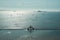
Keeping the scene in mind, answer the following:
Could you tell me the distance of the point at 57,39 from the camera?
8.82m

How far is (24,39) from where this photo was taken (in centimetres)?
870

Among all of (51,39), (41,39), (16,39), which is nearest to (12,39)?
(16,39)

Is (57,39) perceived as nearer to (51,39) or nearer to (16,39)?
(51,39)

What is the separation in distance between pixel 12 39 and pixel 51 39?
112 inches

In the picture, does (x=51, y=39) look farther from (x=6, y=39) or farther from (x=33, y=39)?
(x=6, y=39)

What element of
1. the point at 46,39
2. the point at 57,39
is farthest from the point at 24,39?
the point at 57,39

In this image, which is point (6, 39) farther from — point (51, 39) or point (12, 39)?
point (51, 39)

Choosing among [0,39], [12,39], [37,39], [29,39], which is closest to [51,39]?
[37,39]

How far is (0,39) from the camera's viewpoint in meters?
8.72

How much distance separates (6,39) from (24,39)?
53.0 inches

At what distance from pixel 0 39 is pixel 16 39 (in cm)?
113

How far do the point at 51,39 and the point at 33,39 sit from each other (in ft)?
4.36

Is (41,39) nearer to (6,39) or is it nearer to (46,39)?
(46,39)

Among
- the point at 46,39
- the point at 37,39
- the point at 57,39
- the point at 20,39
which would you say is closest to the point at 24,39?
the point at 20,39
